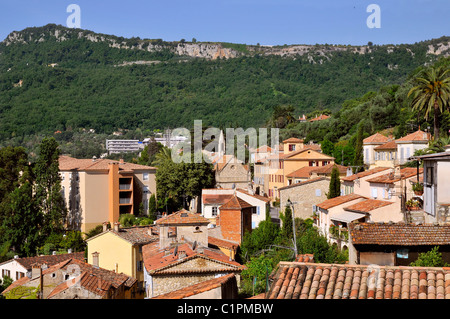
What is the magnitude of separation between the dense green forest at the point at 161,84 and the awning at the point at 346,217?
6535 cm

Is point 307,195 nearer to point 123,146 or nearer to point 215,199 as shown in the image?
point 215,199

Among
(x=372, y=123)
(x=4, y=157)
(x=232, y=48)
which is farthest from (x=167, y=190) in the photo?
(x=232, y=48)

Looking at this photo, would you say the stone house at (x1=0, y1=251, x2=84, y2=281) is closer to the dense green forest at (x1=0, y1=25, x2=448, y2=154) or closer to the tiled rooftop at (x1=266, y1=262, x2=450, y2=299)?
the tiled rooftop at (x1=266, y1=262, x2=450, y2=299)

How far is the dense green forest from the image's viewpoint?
361 feet

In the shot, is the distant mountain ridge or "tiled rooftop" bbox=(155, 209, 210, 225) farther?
the distant mountain ridge

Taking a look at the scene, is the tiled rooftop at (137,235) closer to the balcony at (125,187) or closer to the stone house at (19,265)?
the stone house at (19,265)

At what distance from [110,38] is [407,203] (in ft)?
562

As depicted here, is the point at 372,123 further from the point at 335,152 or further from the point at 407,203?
the point at 407,203

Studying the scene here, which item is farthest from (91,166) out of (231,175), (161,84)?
(161,84)

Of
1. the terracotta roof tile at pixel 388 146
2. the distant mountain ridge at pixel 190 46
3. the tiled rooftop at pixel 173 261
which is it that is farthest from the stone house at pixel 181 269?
the distant mountain ridge at pixel 190 46

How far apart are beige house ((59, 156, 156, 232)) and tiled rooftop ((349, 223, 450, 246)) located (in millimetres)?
32402

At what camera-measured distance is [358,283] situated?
340 inches

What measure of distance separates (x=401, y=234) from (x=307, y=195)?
73.1ft

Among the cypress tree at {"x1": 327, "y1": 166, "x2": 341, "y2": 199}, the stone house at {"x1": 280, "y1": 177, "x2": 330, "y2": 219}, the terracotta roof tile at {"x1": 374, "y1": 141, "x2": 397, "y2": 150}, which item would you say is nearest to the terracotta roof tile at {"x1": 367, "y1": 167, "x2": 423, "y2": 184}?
the cypress tree at {"x1": 327, "y1": 166, "x2": 341, "y2": 199}
